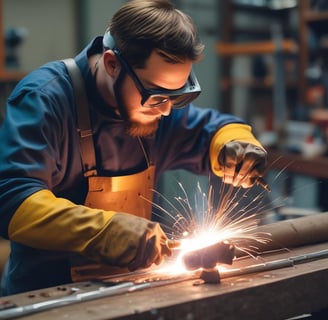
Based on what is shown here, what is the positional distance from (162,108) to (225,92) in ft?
14.5

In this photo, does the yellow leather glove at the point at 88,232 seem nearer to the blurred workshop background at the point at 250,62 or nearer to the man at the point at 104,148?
the man at the point at 104,148

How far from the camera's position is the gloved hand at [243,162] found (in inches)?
84.7

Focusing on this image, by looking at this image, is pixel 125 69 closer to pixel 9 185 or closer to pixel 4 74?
pixel 9 185

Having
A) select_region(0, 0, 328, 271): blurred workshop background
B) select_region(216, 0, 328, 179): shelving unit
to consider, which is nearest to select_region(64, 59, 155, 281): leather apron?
select_region(0, 0, 328, 271): blurred workshop background

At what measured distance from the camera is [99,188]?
81.7 inches

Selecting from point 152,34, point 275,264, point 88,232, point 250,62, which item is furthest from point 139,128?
point 250,62

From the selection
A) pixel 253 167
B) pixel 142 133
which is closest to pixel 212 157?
pixel 253 167

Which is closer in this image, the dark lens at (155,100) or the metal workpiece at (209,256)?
the metal workpiece at (209,256)

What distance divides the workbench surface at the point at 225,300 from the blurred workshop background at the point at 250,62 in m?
2.06

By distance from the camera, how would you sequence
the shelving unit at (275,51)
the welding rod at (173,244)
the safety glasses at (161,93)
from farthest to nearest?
the shelving unit at (275,51)
the safety glasses at (161,93)
the welding rod at (173,244)

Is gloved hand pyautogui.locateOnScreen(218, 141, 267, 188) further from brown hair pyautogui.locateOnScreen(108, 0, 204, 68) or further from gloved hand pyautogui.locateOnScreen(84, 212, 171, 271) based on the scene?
gloved hand pyautogui.locateOnScreen(84, 212, 171, 271)

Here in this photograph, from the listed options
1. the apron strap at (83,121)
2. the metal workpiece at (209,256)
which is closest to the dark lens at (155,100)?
the apron strap at (83,121)

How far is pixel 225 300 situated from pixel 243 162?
684mm

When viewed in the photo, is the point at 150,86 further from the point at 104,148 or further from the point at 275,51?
the point at 275,51
